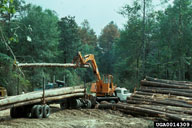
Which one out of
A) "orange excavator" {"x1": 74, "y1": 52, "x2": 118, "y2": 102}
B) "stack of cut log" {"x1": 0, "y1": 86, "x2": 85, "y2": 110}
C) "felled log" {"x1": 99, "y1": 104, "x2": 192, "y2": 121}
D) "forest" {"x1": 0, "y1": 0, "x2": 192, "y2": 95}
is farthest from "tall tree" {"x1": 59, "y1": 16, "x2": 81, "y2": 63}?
"felled log" {"x1": 99, "y1": 104, "x2": 192, "y2": 121}

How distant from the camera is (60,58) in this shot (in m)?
39.7

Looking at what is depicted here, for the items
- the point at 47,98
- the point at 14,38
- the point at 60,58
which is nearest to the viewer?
the point at 14,38

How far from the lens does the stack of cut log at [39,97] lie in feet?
30.5

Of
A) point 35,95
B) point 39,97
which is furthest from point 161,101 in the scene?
point 35,95

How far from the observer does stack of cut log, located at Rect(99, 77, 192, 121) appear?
11091 mm

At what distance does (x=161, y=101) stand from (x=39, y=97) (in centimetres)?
648

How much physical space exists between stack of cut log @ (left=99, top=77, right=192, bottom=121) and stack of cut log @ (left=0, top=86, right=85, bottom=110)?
6.02 ft

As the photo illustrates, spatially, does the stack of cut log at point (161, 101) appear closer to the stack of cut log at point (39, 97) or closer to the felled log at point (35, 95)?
the stack of cut log at point (39, 97)

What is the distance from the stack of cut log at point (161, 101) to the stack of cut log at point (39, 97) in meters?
1.84

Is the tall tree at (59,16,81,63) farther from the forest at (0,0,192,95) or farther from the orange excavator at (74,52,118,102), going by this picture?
the orange excavator at (74,52,118,102)

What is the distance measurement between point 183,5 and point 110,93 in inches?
847

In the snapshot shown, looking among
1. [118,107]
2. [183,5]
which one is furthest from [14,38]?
[183,5]

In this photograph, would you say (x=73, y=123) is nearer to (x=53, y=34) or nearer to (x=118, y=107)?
(x=118, y=107)

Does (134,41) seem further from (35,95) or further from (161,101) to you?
(35,95)
